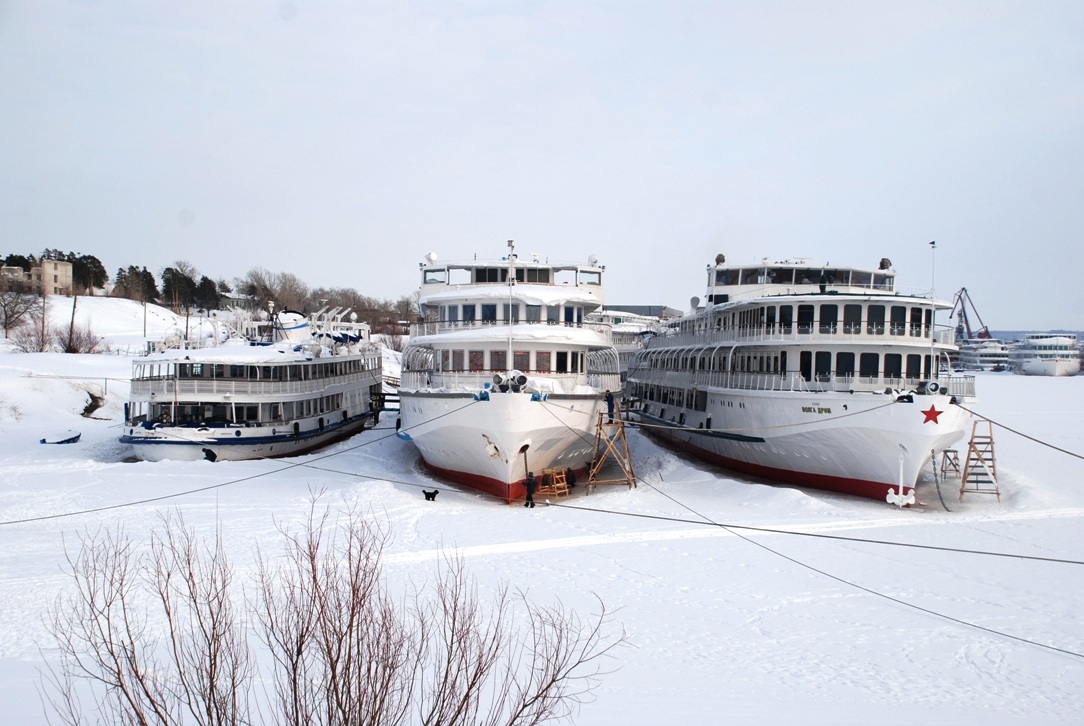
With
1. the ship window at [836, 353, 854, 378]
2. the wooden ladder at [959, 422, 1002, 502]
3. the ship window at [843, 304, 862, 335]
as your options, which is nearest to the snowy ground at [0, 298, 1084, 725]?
the wooden ladder at [959, 422, 1002, 502]

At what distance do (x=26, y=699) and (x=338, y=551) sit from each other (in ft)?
20.2

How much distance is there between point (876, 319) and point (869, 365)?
176 centimetres

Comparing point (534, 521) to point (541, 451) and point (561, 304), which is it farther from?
point (561, 304)

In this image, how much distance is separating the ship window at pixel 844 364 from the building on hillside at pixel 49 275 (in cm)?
9695

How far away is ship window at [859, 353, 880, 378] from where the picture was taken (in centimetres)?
2594

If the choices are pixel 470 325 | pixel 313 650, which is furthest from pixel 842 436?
pixel 313 650

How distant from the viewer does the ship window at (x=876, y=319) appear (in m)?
25.9

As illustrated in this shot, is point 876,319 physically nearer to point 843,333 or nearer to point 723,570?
A: point 843,333

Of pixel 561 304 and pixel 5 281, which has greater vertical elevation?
pixel 5 281

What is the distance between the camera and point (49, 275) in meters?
97.4

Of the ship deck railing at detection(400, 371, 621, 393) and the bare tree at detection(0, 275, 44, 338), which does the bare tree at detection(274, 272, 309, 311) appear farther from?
the ship deck railing at detection(400, 371, 621, 393)

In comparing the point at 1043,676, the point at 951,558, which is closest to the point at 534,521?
the point at 951,558

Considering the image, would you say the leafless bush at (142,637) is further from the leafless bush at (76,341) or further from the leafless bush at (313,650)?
the leafless bush at (76,341)

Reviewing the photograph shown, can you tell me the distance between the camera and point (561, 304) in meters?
27.7
